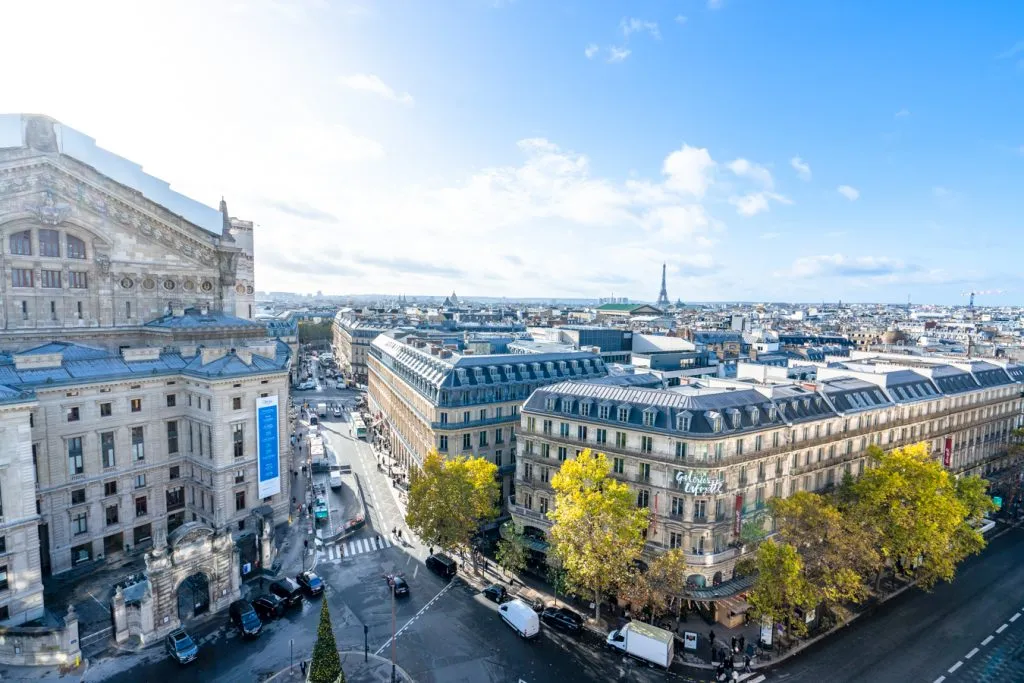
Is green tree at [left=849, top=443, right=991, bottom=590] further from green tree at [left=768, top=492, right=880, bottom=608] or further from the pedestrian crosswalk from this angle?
the pedestrian crosswalk

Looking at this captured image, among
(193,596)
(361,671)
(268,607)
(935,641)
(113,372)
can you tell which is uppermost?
(113,372)

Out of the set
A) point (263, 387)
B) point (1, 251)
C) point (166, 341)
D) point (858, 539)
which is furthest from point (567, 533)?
point (1, 251)

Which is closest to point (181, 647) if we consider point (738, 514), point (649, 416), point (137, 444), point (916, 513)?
point (137, 444)

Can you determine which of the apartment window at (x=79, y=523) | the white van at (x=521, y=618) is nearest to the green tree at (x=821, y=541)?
the white van at (x=521, y=618)

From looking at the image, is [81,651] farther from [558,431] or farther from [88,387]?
[558,431]

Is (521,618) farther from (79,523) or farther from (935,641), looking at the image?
(79,523)

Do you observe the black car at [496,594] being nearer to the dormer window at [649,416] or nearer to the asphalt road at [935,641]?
the dormer window at [649,416]
